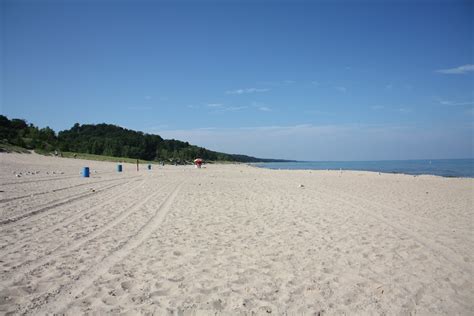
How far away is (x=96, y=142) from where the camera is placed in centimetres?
9894

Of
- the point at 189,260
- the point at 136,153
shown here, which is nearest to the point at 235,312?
the point at 189,260

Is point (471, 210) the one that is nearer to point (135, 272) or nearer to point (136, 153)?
point (135, 272)

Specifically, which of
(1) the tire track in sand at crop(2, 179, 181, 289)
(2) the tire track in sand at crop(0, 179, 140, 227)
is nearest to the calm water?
(2) the tire track in sand at crop(0, 179, 140, 227)

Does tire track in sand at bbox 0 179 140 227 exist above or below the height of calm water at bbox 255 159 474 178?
below

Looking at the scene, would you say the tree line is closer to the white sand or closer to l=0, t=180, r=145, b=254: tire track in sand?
l=0, t=180, r=145, b=254: tire track in sand

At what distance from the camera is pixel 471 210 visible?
11172mm

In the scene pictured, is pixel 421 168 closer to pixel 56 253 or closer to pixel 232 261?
pixel 232 261

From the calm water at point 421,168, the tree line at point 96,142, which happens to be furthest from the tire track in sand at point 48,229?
the tree line at point 96,142

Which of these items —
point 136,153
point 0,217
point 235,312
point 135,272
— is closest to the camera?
point 235,312

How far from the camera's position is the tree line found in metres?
64.1

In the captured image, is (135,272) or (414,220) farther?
(414,220)

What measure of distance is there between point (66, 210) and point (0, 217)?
177 centimetres

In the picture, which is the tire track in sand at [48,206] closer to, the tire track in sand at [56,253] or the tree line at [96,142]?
the tire track in sand at [56,253]

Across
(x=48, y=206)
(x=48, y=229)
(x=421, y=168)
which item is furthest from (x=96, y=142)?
(x=48, y=229)
